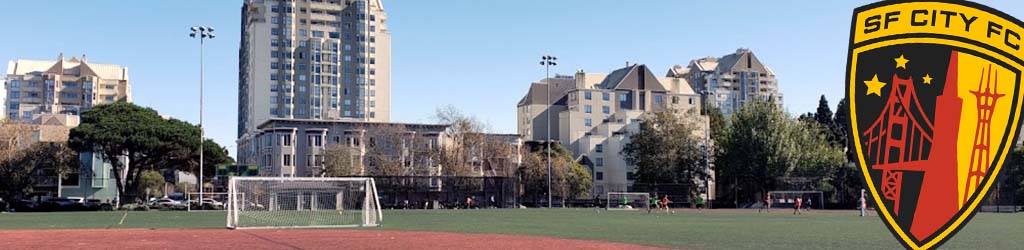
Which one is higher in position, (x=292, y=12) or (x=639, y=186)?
(x=292, y=12)

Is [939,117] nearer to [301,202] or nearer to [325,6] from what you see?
[301,202]

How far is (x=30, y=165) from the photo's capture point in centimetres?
7294

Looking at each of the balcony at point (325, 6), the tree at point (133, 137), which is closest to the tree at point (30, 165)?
the tree at point (133, 137)

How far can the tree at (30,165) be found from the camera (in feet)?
234

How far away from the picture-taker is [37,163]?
73562mm

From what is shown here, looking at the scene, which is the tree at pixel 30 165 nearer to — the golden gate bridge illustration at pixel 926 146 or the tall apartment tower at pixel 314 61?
the tall apartment tower at pixel 314 61

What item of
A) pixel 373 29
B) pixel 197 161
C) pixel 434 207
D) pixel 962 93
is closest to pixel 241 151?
pixel 373 29

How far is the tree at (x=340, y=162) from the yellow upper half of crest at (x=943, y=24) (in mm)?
Result: 82942

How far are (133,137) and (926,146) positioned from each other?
228 feet

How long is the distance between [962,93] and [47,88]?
191 metres

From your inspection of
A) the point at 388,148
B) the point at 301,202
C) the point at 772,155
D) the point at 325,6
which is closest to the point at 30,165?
the point at 388,148

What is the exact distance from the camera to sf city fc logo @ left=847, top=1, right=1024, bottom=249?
5.95 meters

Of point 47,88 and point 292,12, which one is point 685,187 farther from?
point 47,88

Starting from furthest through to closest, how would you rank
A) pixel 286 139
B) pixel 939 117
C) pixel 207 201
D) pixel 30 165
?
pixel 286 139 → pixel 30 165 → pixel 207 201 → pixel 939 117
